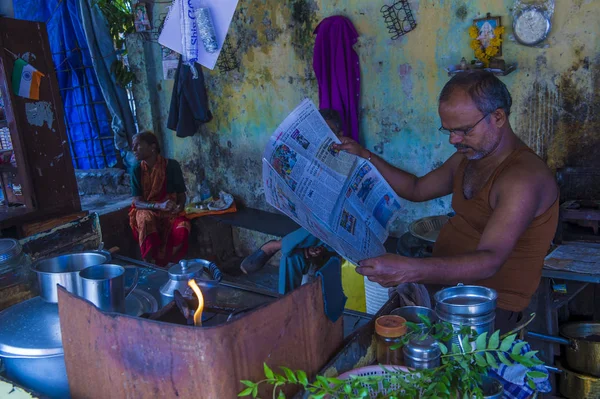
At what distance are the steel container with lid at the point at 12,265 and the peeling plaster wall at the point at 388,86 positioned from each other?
288 centimetres

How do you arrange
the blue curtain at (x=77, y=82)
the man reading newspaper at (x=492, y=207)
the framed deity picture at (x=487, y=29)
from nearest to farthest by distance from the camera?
the man reading newspaper at (x=492, y=207) → the framed deity picture at (x=487, y=29) → the blue curtain at (x=77, y=82)

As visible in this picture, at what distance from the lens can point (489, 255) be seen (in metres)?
1.54

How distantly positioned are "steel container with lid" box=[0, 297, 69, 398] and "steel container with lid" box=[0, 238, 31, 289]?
0.40 metres

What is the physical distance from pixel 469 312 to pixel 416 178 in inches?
Answer: 47.2

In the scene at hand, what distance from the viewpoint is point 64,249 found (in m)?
2.07

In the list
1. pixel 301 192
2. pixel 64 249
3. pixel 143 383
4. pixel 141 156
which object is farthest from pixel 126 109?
pixel 143 383

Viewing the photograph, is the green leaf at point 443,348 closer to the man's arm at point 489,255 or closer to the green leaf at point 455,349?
the green leaf at point 455,349

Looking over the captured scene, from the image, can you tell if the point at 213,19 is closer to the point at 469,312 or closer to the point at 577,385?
the point at 469,312

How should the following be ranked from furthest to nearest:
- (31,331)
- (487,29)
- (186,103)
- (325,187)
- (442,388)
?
(186,103), (487,29), (325,187), (31,331), (442,388)

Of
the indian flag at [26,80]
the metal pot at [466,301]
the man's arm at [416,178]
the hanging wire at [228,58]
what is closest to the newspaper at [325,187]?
the man's arm at [416,178]

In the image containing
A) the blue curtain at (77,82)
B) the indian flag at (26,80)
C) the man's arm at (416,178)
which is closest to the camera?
the man's arm at (416,178)

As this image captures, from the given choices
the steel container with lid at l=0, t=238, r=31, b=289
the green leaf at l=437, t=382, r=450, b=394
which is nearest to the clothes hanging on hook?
the steel container with lid at l=0, t=238, r=31, b=289

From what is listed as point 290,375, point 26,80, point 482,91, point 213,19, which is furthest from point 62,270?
point 26,80

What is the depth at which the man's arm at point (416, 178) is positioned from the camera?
2107 millimetres
